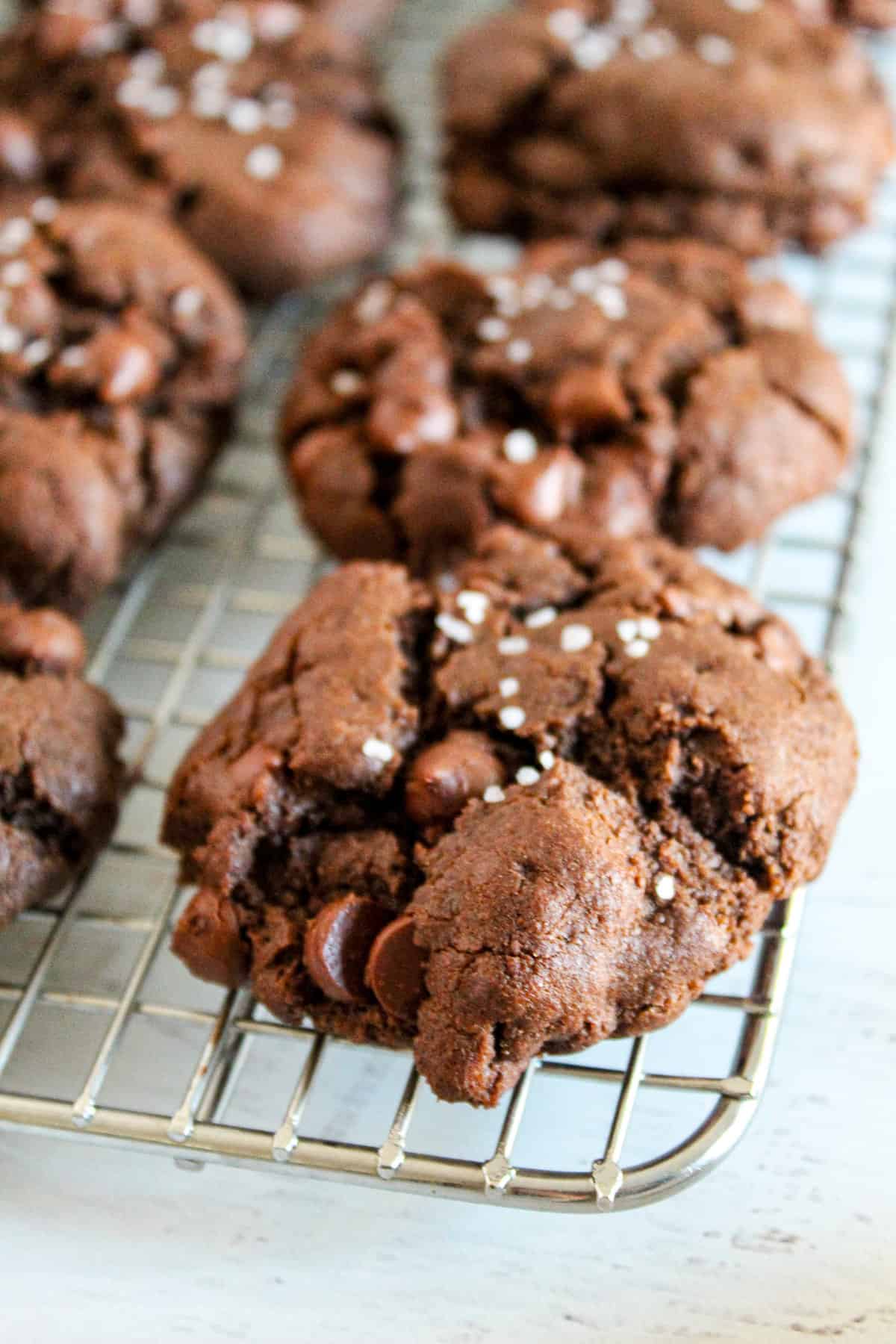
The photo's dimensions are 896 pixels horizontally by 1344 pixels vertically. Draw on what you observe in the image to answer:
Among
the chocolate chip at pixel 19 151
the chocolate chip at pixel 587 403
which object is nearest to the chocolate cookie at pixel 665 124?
the chocolate chip at pixel 587 403

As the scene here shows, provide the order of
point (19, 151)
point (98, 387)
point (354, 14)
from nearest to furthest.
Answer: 1. point (98, 387)
2. point (19, 151)
3. point (354, 14)

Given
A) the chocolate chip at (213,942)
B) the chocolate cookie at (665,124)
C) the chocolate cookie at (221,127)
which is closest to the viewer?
the chocolate chip at (213,942)

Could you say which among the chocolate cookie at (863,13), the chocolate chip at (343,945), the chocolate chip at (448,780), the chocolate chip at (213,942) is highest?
the chocolate cookie at (863,13)

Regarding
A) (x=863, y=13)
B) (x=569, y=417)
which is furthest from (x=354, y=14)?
(x=569, y=417)

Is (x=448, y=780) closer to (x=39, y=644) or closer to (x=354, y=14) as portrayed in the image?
(x=39, y=644)

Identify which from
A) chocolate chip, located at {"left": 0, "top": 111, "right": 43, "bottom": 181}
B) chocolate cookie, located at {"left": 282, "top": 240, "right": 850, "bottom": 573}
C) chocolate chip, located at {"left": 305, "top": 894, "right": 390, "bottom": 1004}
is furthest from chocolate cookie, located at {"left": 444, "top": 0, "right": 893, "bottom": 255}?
chocolate chip, located at {"left": 305, "top": 894, "right": 390, "bottom": 1004}

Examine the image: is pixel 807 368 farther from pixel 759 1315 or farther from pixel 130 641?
pixel 759 1315

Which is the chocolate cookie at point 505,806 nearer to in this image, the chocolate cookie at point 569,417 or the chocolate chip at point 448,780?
the chocolate chip at point 448,780
